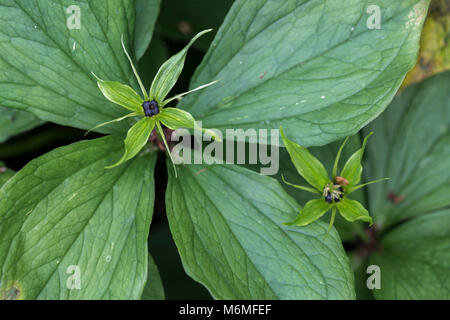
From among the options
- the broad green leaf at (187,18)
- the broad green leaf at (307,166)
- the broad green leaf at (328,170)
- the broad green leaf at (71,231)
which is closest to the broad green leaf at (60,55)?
the broad green leaf at (71,231)

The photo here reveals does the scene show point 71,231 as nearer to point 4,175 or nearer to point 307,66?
point 4,175

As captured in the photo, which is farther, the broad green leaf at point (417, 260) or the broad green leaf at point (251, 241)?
the broad green leaf at point (417, 260)

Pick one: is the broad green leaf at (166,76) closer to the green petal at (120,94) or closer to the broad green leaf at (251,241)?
the green petal at (120,94)

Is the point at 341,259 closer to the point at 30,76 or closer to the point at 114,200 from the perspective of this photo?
the point at 114,200

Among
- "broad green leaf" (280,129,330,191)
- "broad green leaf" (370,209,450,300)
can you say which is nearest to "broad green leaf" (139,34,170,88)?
"broad green leaf" (280,129,330,191)

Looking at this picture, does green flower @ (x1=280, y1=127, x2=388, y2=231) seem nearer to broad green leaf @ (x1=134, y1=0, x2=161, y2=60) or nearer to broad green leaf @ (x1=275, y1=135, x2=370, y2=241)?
broad green leaf @ (x1=275, y1=135, x2=370, y2=241)

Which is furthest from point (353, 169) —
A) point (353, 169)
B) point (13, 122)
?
point (13, 122)

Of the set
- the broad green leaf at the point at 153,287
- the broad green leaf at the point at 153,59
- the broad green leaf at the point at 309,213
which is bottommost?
the broad green leaf at the point at 153,287
